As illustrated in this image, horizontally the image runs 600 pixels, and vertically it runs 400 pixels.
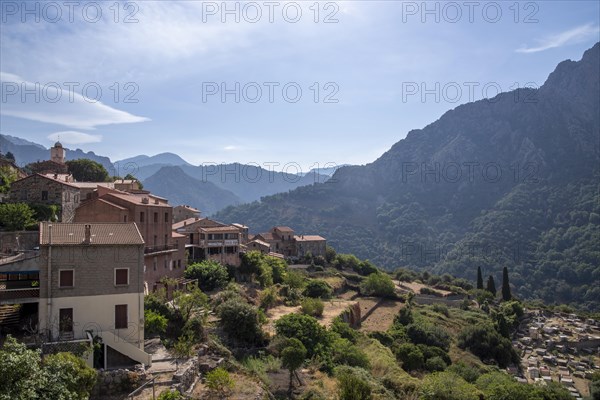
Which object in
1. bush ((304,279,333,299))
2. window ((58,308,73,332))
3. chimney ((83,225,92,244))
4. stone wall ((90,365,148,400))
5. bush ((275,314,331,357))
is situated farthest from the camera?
bush ((304,279,333,299))

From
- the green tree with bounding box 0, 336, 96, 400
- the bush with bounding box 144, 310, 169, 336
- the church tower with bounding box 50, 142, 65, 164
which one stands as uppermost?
the church tower with bounding box 50, 142, 65, 164

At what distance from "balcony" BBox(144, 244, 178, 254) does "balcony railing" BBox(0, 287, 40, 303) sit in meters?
13.8

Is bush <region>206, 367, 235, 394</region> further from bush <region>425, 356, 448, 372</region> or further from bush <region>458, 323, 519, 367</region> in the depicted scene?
bush <region>458, 323, 519, 367</region>

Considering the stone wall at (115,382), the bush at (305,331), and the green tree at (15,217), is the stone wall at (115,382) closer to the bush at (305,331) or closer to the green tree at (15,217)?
the bush at (305,331)

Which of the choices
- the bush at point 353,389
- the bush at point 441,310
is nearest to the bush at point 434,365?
the bush at point 353,389

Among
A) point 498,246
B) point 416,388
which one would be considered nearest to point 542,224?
point 498,246

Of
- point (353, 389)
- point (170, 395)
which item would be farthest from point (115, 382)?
point (353, 389)

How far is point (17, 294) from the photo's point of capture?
21297 millimetres

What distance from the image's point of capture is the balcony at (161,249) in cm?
3636

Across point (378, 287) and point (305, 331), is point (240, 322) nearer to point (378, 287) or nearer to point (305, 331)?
point (305, 331)

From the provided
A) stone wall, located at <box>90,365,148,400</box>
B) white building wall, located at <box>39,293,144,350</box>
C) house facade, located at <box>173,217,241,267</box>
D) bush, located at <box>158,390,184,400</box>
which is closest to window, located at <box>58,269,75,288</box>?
white building wall, located at <box>39,293,144,350</box>

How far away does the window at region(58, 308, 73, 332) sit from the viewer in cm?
2128

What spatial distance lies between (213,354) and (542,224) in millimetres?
186723

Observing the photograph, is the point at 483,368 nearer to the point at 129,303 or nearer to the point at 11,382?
the point at 129,303
